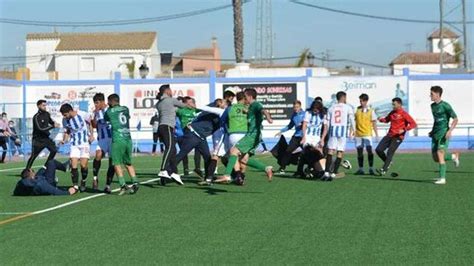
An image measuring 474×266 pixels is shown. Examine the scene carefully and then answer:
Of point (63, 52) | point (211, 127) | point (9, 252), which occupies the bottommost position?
point (9, 252)

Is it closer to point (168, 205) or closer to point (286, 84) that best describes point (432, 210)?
point (168, 205)

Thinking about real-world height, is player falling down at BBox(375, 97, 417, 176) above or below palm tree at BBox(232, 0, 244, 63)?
below

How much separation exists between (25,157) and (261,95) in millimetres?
14748

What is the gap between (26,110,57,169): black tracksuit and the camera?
19.1m

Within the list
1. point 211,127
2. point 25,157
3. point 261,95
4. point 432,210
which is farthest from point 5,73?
point 432,210

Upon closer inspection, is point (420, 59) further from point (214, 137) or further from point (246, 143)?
point (246, 143)

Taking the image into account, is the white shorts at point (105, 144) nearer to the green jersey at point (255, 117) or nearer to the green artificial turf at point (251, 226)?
the green artificial turf at point (251, 226)

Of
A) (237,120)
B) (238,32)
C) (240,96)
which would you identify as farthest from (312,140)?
(238,32)

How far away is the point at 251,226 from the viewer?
10797 millimetres

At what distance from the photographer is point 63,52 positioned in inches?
3196

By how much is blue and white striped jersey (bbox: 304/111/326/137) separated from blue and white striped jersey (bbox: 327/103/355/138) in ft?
0.77

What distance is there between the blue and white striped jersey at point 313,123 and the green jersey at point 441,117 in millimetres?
2722

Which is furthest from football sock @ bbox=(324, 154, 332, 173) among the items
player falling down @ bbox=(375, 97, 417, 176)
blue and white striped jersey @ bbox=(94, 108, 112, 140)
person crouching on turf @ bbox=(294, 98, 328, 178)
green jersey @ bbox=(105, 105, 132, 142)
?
green jersey @ bbox=(105, 105, 132, 142)

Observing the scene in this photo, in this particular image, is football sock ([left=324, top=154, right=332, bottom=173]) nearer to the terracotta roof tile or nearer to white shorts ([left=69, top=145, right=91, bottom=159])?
white shorts ([left=69, top=145, right=91, bottom=159])
